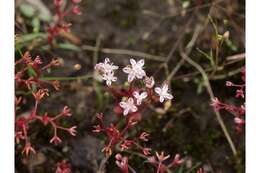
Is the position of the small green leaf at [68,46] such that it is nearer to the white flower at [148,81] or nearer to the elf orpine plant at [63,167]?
the elf orpine plant at [63,167]

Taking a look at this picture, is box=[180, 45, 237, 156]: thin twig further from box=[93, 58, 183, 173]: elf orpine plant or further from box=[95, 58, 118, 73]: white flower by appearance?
box=[95, 58, 118, 73]: white flower

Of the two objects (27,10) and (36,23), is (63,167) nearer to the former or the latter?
(36,23)

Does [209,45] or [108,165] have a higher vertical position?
[209,45]

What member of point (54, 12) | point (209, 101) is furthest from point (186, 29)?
point (54, 12)

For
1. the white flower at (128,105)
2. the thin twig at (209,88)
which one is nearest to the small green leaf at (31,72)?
the white flower at (128,105)

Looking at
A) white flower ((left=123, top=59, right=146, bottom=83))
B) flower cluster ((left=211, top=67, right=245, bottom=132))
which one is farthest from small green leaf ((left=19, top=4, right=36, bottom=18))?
flower cluster ((left=211, top=67, right=245, bottom=132))
